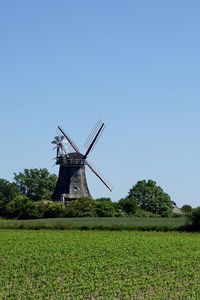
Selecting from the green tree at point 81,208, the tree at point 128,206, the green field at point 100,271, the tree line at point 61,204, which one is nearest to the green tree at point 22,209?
the tree line at point 61,204

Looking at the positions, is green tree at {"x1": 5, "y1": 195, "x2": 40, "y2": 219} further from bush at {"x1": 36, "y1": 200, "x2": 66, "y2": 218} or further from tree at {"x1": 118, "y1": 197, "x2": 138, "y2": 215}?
tree at {"x1": 118, "y1": 197, "x2": 138, "y2": 215}

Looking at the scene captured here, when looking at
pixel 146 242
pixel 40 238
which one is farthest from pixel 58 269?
pixel 40 238

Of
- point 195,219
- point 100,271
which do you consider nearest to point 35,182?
point 195,219

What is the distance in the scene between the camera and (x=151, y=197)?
408 ft

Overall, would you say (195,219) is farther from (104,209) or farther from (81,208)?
(81,208)

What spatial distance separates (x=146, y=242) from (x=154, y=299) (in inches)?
950

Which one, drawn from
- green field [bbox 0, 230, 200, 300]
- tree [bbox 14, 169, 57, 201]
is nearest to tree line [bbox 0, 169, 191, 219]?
tree [bbox 14, 169, 57, 201]

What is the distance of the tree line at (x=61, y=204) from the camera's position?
275 ft

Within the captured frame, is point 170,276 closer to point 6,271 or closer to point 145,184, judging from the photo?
point 6,271

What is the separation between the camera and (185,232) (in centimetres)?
5625

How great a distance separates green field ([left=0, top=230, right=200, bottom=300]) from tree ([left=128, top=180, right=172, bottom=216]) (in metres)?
80.2

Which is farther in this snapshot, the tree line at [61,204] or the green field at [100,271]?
the tree line at [61,204]

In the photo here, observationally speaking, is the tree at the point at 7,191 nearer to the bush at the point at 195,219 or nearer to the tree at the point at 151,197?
the tree at the point at 151,197

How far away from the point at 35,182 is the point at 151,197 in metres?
26.0
